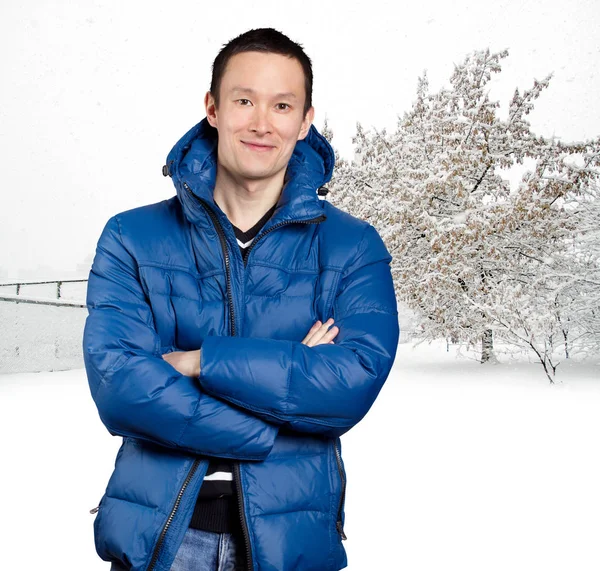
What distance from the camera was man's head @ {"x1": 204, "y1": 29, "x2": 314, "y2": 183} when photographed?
1865mm

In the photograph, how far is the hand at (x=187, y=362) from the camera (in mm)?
1740

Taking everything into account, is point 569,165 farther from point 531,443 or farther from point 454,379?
point 531,443

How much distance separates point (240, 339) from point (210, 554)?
0.58 metres

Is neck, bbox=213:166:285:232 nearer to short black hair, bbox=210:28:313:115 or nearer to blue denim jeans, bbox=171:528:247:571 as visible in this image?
short black hair, bbox=210:28:313:115

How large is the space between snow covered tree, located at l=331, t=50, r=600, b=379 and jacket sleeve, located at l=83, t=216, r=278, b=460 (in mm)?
9386

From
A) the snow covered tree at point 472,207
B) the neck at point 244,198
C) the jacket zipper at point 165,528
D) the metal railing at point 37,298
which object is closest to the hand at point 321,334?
the neck at point 244,198

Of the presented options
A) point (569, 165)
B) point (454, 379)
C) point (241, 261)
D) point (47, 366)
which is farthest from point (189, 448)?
point (569, 165)

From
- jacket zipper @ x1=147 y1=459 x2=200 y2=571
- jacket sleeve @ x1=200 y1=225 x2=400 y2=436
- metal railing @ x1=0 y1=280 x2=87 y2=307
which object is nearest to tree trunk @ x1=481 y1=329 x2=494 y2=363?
metal railing @ x1=0 y1=280 x2=87 y2=307

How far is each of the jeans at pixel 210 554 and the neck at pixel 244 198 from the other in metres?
0.92

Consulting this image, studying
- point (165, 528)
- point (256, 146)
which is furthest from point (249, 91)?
point (165, 528)

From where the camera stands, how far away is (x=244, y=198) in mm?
2000

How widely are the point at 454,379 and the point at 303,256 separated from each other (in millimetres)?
8399

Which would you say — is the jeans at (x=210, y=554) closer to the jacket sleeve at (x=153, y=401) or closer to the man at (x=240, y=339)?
the man at (x=240, y=339)

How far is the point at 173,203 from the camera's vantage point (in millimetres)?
2098
